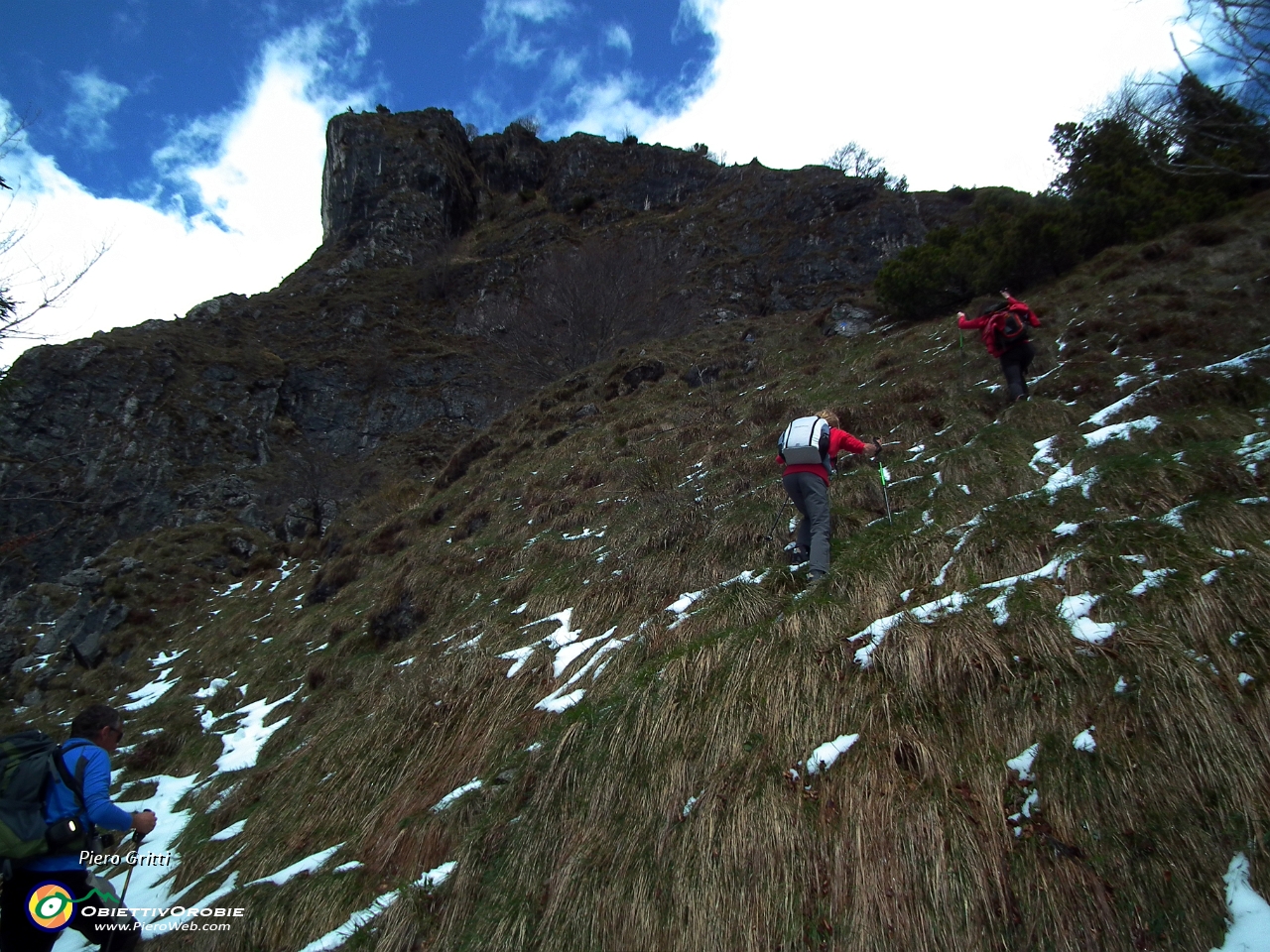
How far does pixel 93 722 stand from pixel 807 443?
5527 millimetres

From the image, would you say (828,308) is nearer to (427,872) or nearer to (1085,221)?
(1085,221)

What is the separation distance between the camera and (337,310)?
142 feet

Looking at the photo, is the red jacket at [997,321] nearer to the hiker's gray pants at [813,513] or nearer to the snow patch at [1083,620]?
the hiker's gray pants at [813,513]

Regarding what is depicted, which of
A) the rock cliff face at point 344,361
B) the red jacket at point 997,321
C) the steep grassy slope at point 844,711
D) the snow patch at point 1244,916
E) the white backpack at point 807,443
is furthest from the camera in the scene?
the rock cliff face at point 344,361

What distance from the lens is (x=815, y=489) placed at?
5.12 meters

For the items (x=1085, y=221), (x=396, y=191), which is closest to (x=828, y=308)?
(x=1085, y=221)

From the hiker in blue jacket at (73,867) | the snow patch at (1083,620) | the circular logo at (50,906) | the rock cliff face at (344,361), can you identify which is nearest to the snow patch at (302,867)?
the hiker in blue jacket at (73,867)

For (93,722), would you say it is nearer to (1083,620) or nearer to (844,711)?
(844,711)

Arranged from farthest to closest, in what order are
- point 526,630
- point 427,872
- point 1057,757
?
point 526,630
point 427,872
point 1057,757

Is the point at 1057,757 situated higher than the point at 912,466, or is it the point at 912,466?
the point at 912,466

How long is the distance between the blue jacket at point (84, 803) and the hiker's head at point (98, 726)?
287mm

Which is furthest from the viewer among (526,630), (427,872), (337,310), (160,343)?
(337,310)

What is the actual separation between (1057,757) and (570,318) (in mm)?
21408

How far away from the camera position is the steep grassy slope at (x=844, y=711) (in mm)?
2516
